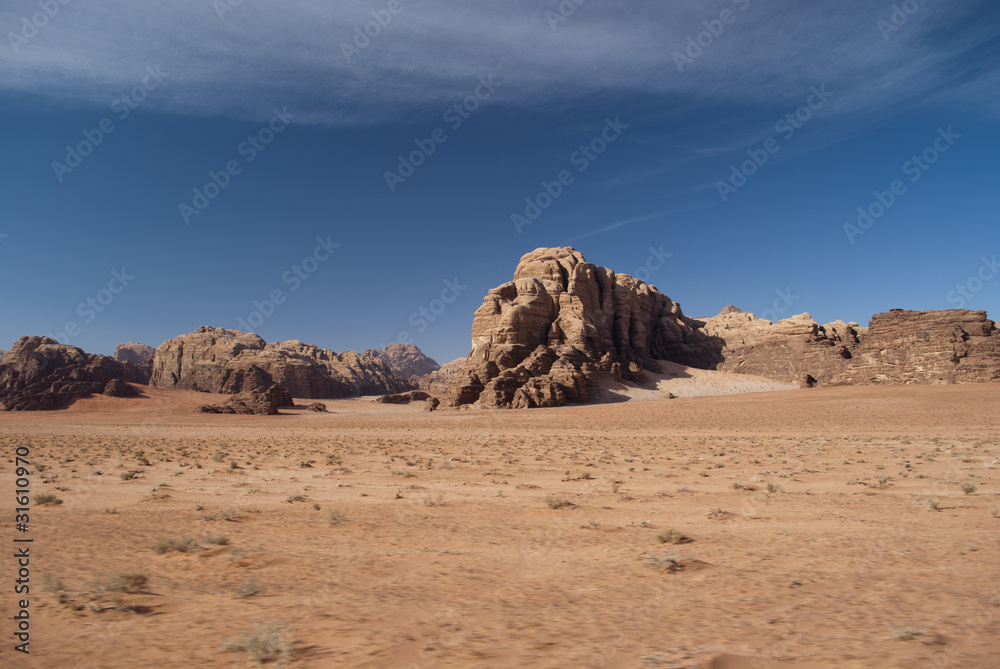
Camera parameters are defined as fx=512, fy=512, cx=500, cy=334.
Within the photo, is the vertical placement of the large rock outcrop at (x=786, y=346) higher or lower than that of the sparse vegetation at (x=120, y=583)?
higher

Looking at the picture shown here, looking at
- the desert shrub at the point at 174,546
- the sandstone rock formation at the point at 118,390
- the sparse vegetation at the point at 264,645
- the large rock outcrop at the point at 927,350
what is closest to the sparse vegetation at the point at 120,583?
the desert shrub at the point at 174,546

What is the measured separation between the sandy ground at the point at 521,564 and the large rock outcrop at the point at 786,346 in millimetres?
54537

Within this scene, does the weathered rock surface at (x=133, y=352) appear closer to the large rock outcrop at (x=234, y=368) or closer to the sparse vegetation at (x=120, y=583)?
the large rock outcrop at (x=234, y=368)

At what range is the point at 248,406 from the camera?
51.3m

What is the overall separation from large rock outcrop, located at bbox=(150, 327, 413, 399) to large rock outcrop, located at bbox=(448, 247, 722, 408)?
107 ft

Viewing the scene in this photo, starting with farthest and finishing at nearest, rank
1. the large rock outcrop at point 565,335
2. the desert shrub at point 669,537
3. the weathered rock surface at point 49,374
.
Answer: the weathered rock surface at point 49,374, the large rock outcrop at point 565,335, the desert shrub at point 669,537

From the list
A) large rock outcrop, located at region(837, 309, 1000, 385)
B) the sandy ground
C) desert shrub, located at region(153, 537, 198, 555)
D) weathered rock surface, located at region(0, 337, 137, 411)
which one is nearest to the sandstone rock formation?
weathered rock surface, located at region(0, 337, 137, 411)

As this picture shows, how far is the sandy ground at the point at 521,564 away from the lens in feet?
12.9

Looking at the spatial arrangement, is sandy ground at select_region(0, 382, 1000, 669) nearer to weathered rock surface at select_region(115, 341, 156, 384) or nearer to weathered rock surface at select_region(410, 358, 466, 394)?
weathered rock surface at select_region(410, 358, 466, 394)

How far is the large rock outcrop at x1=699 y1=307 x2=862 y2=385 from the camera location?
64.0 metres

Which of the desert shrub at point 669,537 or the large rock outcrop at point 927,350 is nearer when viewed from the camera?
the desert shrub at point 669,537

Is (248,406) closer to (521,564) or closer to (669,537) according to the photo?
(521,564)

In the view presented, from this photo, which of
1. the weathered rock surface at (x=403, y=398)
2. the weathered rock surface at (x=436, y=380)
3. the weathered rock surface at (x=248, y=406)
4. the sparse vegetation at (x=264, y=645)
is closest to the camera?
the sparse vegetation at (x=264, y=645)

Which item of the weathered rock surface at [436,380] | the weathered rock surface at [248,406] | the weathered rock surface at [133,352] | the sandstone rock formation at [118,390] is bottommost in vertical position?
the weathered rock surface at [248,406]
